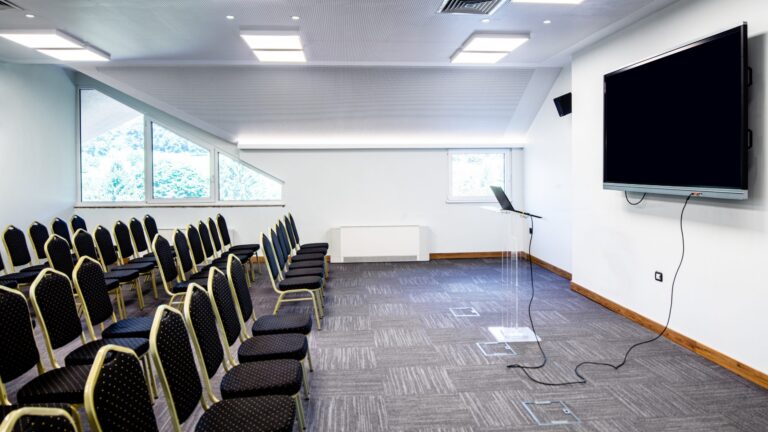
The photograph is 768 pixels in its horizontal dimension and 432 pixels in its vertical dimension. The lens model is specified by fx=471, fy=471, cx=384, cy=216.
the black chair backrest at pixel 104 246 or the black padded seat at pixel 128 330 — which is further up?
the black chair backrest at pixel 104 246

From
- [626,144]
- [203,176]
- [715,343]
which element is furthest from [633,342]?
[203,176]

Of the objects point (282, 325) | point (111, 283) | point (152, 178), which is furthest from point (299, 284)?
point (152, 178)

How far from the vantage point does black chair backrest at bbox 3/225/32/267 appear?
534cm

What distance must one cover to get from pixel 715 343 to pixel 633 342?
24.5 inches

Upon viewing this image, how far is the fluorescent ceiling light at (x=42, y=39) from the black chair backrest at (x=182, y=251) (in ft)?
7.63

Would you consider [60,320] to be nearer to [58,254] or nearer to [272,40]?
[58,254]

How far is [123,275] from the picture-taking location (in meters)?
4.91

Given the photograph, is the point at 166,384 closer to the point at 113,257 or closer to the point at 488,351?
the point at 488,351

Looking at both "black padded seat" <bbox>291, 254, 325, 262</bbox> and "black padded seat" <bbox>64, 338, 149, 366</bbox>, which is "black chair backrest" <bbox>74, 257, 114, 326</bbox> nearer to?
"black padded seat" <bbox>64, 338, 149, 366</bbox>

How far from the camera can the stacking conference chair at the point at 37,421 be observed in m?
1.21

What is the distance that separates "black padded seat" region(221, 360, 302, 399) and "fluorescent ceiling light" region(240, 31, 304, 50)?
11.3ft

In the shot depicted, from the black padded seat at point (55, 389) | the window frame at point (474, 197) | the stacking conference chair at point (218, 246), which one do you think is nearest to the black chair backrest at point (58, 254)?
the stacking conference chair at point (218, 246)

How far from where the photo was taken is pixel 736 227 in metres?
3.57

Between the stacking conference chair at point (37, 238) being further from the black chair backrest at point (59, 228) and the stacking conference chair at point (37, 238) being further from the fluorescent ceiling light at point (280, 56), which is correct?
the fluorescent ceiling light at point (280, 56)
